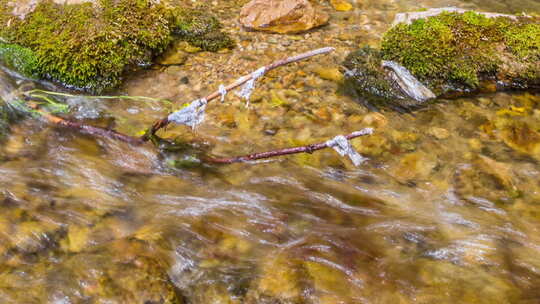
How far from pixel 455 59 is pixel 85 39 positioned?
5.27 metres

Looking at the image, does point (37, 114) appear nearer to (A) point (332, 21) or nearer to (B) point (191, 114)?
(B) point (191, 114)

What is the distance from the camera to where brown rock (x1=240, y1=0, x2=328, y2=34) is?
6.92 m

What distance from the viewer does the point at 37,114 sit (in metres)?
4.77

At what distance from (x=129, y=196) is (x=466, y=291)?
10.0ft

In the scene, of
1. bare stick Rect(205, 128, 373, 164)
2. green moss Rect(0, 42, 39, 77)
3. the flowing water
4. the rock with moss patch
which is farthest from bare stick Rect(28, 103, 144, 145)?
green moss Rect(0, 42, 39, 77)

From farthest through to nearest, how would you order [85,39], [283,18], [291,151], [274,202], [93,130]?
[283,18], [85,39], [93,130], [274,202], [291,151]

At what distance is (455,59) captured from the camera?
5852mm

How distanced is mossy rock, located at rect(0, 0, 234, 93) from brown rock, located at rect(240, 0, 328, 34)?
58.8 inches

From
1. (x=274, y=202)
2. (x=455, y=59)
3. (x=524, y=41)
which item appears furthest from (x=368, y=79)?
(x=274, y=202)

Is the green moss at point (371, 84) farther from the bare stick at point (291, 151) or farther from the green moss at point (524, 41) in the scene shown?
the bare stick at point (291, 151)

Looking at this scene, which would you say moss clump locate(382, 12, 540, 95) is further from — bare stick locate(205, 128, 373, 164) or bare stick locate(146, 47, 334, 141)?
bare stick locate(146, 47, 334, 141)

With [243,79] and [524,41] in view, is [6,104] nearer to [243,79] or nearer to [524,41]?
[243,79]

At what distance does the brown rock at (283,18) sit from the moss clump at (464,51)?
1.52 metres

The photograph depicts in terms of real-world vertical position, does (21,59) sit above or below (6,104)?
above
